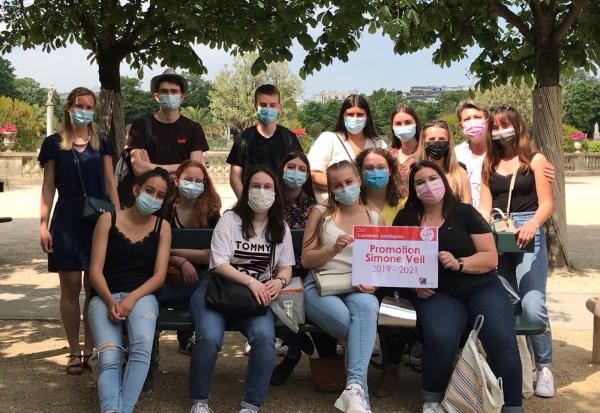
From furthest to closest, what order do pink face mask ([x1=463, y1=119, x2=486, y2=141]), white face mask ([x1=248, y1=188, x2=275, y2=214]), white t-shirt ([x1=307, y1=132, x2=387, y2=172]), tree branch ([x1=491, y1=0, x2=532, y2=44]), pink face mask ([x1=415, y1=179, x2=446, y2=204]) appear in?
1. tree branch ([x1=491, y1=0, x2=532, y2=44])
2. white t-shirt ([x1=307, y1=132, x2=387, y2=172])
3. pink face mask ([x1=463, y1=119, x2=486, y2=141])
4. white face mask ([x1=248, y1=188, x2=275, y2=214])
5. pink face mask ([x1=415, y1=179, x2=446, y2=204])

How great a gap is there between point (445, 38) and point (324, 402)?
703cm

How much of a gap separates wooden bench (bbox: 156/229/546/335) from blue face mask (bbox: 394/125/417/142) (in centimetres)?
110

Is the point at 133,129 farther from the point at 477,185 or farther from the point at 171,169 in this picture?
the point at 477,185

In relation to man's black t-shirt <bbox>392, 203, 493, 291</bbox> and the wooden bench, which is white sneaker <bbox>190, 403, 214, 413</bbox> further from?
man's black t-shirt <bbox>392, 203, 493, 291</bbox>

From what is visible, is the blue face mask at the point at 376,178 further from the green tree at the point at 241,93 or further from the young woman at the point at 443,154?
the green tree at the point at 241,93

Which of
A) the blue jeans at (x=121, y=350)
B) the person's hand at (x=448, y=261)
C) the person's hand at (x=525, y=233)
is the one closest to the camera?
the blue jeans at (x=121, y=350)

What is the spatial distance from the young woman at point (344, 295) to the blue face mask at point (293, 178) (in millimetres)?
272

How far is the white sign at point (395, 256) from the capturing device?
447 cm

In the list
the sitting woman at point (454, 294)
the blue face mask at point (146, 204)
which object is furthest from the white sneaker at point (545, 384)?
the blue face mask at point (146, 204)

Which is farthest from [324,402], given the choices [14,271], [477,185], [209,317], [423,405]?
[14,271]

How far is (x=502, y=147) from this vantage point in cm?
518

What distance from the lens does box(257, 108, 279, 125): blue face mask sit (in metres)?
5.55

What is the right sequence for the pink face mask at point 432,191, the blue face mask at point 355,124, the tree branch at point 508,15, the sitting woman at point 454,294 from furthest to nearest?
the tree branch at point 508,15 → the blue face mask at point 355,124 → the pink face mask at point 432,191 → the sitting woman at point 454,294

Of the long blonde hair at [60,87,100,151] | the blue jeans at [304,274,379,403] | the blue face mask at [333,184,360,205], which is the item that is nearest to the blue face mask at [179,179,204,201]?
the long blonde hair at [60,87,100,151]
